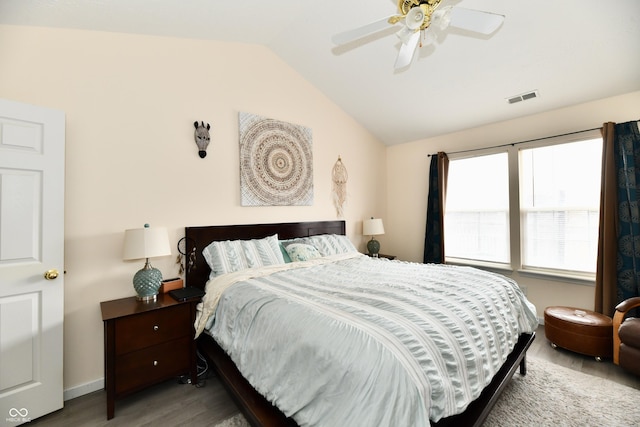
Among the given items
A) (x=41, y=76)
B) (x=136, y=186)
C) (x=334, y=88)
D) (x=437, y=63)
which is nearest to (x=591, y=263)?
(x=437, y=63)

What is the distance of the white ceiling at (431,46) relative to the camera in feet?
7.04

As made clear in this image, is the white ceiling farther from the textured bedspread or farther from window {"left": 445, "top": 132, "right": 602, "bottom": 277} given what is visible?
the textured bedspread

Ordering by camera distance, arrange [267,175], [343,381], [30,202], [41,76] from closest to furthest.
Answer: [343,381] < [30,202] < [41,76] < [267,175]

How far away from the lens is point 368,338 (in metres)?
1.20

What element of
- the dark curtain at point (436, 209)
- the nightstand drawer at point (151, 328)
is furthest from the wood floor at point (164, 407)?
the dark curtain at point (436, 209)

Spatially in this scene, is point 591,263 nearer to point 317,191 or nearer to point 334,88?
point 317,191

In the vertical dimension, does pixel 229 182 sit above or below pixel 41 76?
below

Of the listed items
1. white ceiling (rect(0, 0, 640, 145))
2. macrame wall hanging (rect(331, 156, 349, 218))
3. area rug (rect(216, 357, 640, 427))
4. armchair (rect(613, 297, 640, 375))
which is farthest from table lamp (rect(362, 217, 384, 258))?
armchair (rect(613, 297, 640, 375))

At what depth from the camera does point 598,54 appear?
245 centimetres

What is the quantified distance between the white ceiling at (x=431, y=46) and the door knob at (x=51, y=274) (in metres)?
1.71

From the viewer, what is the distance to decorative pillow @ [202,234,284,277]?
100 inches

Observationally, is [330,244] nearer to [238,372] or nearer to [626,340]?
[238,372]

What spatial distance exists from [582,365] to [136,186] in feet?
13.7

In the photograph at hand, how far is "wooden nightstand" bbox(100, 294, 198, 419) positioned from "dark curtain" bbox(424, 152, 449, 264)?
332 centimetres
